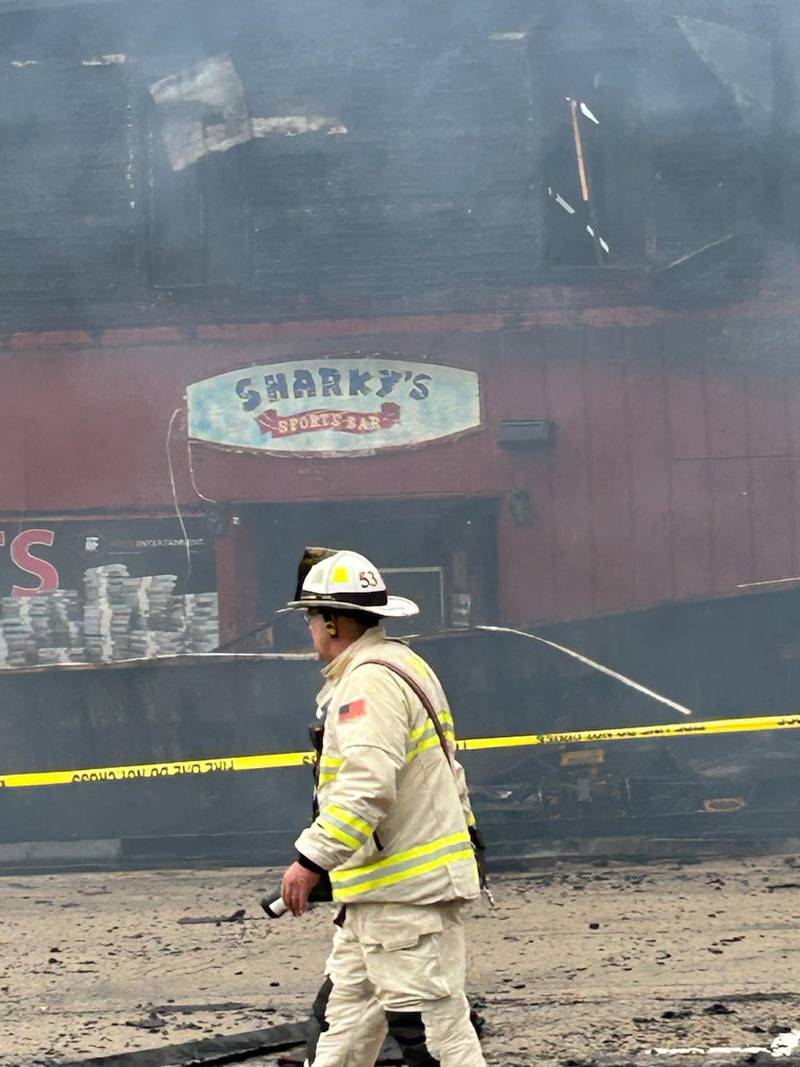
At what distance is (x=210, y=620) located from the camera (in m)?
8.93

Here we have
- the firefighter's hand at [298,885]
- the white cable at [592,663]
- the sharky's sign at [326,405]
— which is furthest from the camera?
the sharky's sign at [326,405]

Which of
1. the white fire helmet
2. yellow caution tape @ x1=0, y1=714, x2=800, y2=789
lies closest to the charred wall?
yellow caution tape @ x1=0, y1=714, x2=800, y2=789

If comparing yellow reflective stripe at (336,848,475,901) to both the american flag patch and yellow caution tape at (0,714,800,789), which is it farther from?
yellow caution tape at (0,714,800,789)

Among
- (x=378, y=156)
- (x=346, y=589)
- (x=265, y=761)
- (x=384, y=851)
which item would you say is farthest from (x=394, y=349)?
(x=384, y=851)

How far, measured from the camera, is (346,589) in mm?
3039

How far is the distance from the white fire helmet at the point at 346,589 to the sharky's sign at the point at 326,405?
584 cm

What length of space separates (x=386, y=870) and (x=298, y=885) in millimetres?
203

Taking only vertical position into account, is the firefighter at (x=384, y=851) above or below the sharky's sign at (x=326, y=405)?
below

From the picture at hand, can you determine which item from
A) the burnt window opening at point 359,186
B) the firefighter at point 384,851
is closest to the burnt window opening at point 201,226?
the burnt window opening at point 359,186

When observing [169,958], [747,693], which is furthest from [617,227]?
[169,958]

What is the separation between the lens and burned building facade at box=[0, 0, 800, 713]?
8.76m

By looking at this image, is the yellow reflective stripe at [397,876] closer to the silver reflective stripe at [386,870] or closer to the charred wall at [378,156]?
the silver reflective stripe at [386,870]

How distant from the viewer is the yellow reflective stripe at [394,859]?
9.62ft

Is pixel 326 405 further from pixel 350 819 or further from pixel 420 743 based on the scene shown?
pixel 350 819
